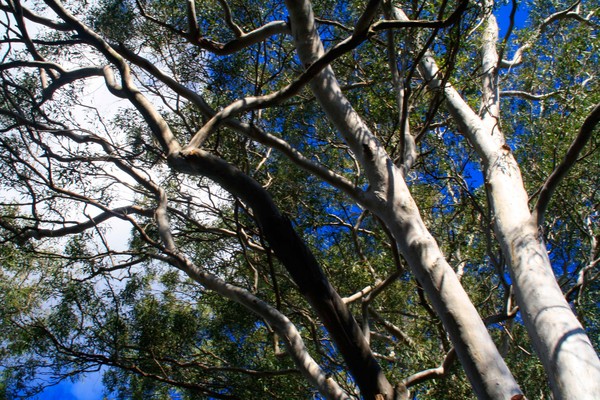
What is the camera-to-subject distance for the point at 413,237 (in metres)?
3.41

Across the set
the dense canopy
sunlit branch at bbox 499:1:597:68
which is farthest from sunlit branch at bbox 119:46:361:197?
sunlit branch at bbox 499:1:597:68

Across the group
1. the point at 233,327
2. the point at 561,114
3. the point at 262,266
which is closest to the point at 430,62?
the point at 561,114

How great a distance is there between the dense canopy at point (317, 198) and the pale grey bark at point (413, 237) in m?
0.01

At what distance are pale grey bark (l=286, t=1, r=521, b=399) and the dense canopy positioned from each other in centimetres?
1

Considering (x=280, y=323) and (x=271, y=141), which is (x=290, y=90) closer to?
(x=271, y=141)

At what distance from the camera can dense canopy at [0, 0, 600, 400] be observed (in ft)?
11.6

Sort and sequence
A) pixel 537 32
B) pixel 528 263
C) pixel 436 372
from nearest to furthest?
pixel 436 372 < pixel 528 263 < pixel 537 32

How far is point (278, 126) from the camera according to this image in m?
7.00

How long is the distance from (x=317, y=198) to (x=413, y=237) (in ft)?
12.4

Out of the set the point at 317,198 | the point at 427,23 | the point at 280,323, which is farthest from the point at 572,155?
the point at 317,198

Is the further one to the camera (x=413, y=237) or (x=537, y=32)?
(x=537, y=32)

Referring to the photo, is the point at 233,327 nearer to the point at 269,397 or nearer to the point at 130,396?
the point at 269,397

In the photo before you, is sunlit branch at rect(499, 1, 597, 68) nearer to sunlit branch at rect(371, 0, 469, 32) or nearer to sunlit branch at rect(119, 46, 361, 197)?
sunlit branch at rect(119, 46, 361, 197)

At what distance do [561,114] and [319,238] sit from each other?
3.38 m
